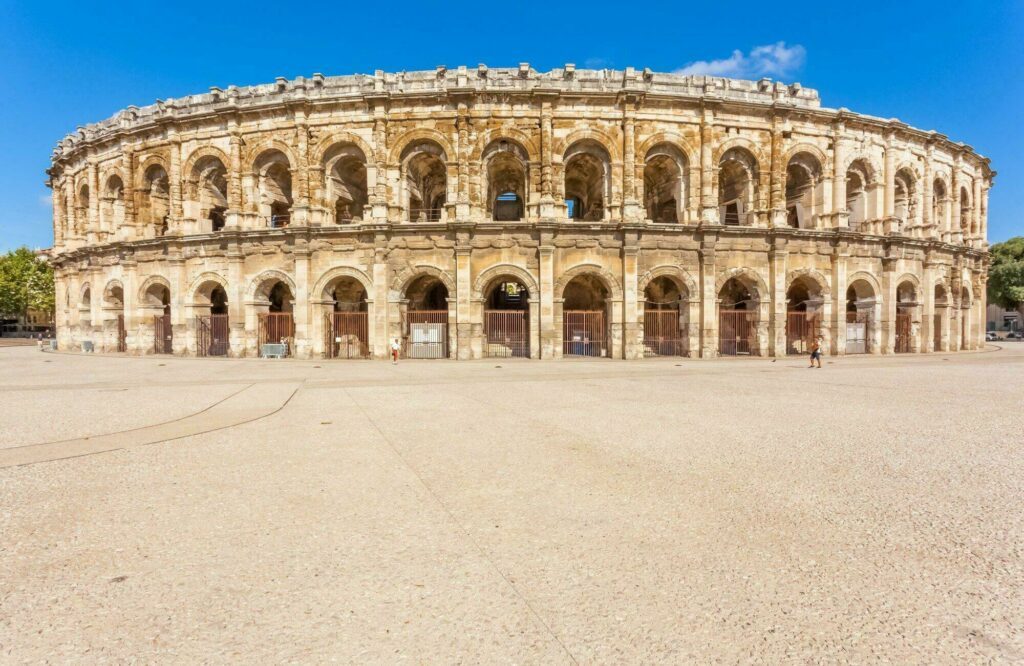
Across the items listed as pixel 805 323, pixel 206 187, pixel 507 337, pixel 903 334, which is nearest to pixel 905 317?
pixel 903 334

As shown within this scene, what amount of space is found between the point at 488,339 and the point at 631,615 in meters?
16.5

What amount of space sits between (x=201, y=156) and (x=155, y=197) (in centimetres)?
416

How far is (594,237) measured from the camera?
57.3 feet

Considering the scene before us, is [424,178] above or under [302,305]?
above

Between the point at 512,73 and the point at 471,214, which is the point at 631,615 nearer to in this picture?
the point at 471,214

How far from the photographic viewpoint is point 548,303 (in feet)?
56.9

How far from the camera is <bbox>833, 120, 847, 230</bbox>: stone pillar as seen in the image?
746 inches

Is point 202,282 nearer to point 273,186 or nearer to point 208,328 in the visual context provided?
point 208,328

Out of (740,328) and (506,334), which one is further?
(740,328)

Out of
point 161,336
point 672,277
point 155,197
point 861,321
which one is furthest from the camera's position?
point 155,197

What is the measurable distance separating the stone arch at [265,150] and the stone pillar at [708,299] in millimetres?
18068

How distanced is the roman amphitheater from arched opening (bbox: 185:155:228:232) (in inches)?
3.9

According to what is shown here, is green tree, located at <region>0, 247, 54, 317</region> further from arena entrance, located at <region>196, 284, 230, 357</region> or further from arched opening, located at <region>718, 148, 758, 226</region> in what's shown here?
arched opening, located at <region>718, 148, 758, 226</region>

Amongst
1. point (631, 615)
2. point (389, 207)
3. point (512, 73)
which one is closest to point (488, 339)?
point (389, 207)
